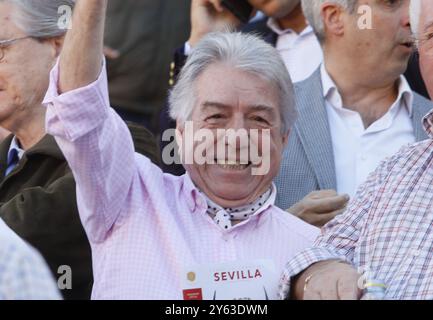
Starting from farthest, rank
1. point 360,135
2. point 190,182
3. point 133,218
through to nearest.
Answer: point 360,135 → point 190,182 → point 133,218

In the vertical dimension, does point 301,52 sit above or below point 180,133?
above

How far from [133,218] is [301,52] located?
5.75ft

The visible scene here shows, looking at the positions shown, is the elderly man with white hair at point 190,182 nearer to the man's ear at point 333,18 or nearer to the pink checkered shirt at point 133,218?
the pink checkered shirt at point 133,218

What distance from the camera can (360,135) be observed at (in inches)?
169

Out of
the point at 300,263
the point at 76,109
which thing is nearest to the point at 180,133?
the point at 76,109

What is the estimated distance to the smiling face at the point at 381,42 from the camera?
436 centimetres

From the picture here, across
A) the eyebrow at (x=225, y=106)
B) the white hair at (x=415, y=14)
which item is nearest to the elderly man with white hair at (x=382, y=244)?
the white hair at (x=415, y=14)

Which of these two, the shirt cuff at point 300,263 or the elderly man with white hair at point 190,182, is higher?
the elderly man with white hair at point 190,182

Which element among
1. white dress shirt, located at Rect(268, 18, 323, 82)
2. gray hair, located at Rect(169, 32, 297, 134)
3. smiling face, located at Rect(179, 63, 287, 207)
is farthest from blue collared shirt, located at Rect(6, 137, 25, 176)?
white dress shirt, located at Rect(268, 18, 323, 82)

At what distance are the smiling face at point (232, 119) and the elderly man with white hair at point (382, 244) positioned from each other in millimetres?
267

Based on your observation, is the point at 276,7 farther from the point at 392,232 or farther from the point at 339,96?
the point at 392,232

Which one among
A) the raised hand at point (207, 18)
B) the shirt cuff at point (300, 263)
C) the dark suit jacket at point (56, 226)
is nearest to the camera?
the shirt cuff at point (300, 263)

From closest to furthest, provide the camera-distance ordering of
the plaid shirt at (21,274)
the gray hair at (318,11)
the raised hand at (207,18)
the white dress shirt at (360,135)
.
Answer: the plaid shirt at (21,274), the white dress shirt at (360,135), the gray hair at (318,11), the raised hand at (207,18)

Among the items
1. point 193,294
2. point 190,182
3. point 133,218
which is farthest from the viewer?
point 190,182
